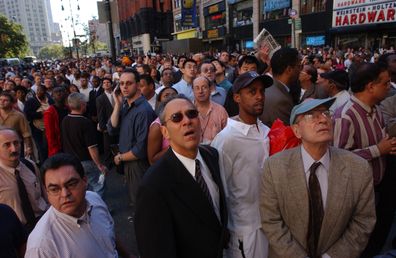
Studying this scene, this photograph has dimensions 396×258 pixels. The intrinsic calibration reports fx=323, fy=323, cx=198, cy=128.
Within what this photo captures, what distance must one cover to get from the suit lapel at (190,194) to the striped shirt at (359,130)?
1550mm

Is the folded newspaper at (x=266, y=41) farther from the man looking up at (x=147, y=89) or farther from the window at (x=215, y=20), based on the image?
the window at (x=215, y=20)

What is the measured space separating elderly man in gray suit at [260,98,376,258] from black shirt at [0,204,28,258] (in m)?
1.81

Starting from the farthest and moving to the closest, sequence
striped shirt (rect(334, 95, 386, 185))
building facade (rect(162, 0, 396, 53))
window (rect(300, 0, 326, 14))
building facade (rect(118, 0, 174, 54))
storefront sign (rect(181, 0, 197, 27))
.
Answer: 1. building facade (rect(118, 0, 174, 54))
2. storefront sign (rect(181, 0, 197, 27))
3. window (rect(300, 0, 326, 14))
4. building facade (rect(162, 0, 396, 53))
5. striped shirt (rect(334, 95, 386, 185))

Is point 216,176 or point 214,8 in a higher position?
point 214,8

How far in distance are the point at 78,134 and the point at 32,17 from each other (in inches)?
8410

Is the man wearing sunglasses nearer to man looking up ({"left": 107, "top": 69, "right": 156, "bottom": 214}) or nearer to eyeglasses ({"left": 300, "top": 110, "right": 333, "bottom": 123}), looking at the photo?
eyeglasses ({"left": 300, "top": 110, "right": 333, "bottom": 123})

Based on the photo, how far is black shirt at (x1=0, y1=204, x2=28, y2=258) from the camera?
2.21 m

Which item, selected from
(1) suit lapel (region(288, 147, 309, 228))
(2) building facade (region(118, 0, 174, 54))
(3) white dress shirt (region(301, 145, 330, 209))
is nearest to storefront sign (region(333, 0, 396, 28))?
(3) white dress shirt (region(301, 145, 330, 209))

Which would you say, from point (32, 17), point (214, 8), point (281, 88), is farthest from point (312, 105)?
point (32, 17)

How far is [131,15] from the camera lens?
247 ft

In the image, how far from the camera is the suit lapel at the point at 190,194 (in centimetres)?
192

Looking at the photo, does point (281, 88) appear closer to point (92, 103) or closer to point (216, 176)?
point (216, 176)

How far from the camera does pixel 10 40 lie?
6850 centimetres

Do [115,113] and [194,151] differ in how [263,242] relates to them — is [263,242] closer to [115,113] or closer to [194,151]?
[194,151]
